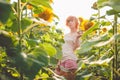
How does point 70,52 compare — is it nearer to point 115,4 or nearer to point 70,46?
point 70,46

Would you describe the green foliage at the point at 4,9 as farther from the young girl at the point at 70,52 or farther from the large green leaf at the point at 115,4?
the young girl at the point at 70,52

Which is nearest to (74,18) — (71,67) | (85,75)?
(71,67)

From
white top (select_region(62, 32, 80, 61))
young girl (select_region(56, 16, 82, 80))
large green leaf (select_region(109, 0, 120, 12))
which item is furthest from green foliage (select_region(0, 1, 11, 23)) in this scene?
white top (select_region(62, 32, 80, 61))

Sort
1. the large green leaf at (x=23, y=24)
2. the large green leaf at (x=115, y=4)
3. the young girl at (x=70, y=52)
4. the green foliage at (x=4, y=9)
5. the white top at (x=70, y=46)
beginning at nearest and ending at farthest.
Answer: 1. the green foliage at (x=4, y=9)
2. the large green leaf at (x=115, y=4)
3. the large green leaf at (x=23, y=24)
4. the young girl at (x=70, y=52)
5. the white top at (x=70, y=46)

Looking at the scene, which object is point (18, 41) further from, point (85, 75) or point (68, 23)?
point (68, 23)

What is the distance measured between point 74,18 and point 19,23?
2905 millimetres

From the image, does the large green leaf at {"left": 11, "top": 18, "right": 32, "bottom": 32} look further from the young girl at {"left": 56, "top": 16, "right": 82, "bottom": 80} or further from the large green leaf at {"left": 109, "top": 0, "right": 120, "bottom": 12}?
the young girl at {"left": 56, "top": 16, "right": 82, "bottom": 80}

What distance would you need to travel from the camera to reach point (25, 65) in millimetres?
1457

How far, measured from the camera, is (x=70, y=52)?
4.25 meters

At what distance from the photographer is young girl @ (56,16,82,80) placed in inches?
154

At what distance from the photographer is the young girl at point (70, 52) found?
3.91 m

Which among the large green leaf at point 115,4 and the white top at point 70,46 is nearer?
the large green leaf at point 115,4

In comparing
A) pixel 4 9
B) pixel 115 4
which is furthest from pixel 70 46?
pixel 4 9

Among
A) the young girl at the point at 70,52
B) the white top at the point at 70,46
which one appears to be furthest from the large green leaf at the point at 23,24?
the white top at the point at 70,46
